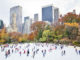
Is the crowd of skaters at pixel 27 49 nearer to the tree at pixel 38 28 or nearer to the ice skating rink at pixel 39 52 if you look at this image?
the ice skating rink at pixel 39 52

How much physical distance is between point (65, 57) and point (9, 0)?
276 centimetres

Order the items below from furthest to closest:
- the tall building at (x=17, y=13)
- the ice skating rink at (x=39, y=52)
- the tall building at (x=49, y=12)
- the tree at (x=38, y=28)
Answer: the tree at (x=38, y=28)
the tall building at (x=17, y=13)
the tall building at (x=49, y=12)
the ice skating rink at (x=39, y=52)

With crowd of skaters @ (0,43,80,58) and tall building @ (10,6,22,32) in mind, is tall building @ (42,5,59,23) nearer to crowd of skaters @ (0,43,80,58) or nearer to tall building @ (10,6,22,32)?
tall building @ (10,6,22,32)

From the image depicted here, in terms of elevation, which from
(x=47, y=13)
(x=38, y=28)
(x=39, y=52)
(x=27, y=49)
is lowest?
(x=39, y=52)

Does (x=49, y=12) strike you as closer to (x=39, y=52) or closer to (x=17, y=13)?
(x=17, y=13)

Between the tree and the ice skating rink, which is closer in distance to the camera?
A: the ice skating rink

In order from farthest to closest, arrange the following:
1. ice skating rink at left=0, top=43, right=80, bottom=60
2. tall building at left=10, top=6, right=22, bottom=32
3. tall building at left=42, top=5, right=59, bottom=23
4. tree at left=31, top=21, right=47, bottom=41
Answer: tree at left=31, top=21, right=47, bottom=41
tall building at left=10, top=6, right=22, bottom=32
tall building at left=42, top=5, right=59, bottom=23
ice skating rink at left=0, top=43, right=80, bottom=60

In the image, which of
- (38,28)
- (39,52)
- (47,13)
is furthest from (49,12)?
(39,52)

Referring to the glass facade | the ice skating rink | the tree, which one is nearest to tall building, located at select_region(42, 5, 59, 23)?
the glass facade

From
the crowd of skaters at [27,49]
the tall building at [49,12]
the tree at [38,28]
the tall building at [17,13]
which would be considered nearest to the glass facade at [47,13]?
the tall building at [49,12]

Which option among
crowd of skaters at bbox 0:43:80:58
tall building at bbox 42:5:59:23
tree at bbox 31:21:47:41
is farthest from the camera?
tree at bbox 31:21:47:41

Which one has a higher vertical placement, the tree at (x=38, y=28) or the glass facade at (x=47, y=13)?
the glass facade at (x=47, y=13)

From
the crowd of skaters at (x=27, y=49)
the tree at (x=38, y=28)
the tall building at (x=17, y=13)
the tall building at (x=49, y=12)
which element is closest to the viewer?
the crowd of skaters at (x=27, y=49)

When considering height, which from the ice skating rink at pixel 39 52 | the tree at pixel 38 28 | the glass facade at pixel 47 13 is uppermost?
the glass facade at pixel 47 13
